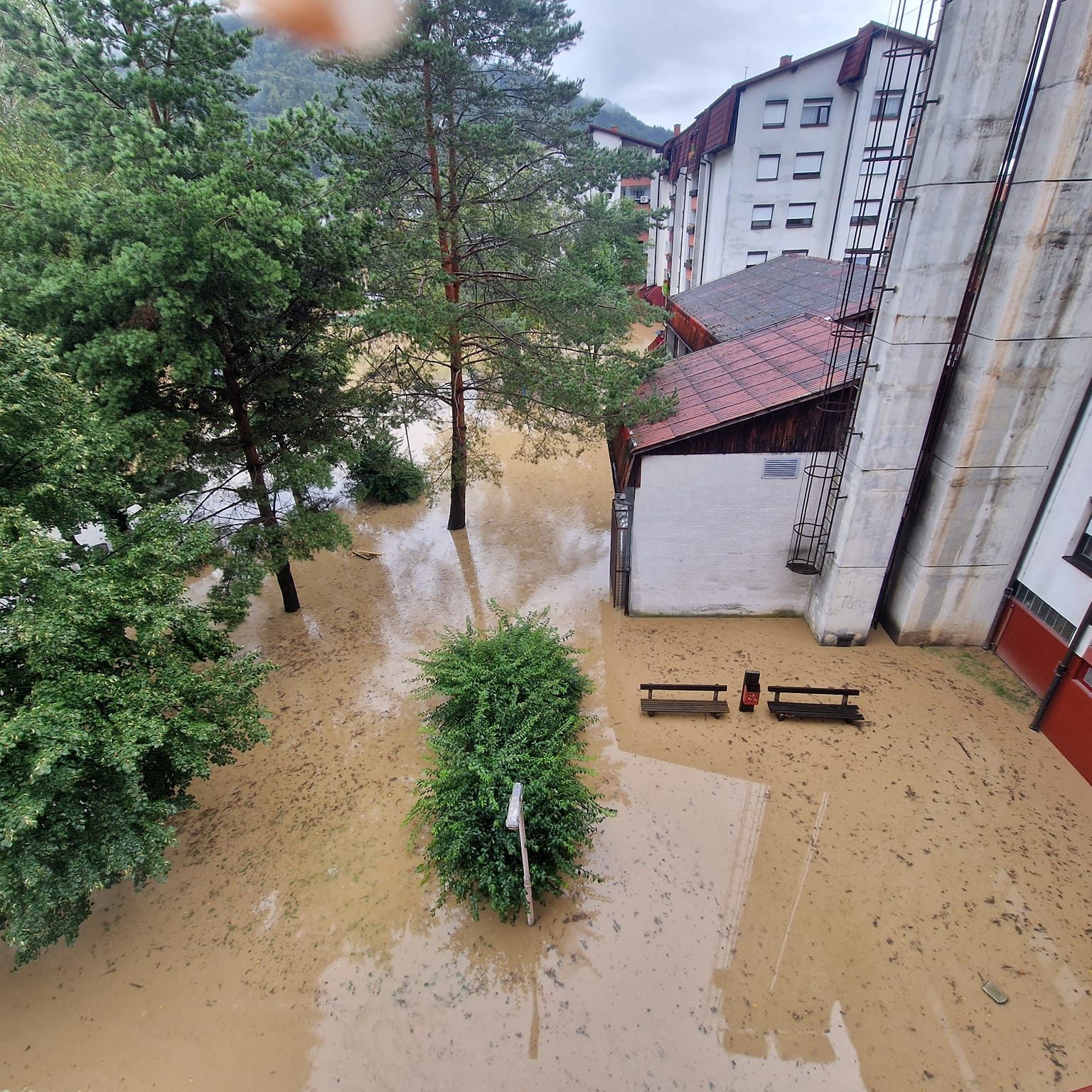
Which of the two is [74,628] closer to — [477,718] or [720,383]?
[477,718]

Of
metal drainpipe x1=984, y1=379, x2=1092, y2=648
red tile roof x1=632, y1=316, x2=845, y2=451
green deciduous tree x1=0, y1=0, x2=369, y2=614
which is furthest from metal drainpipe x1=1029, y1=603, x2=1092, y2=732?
green deciduous tree x1=0, y1=0, x2=369, y2=614

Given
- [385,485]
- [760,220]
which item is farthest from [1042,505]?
[760,220]

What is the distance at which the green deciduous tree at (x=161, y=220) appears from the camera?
7.29m

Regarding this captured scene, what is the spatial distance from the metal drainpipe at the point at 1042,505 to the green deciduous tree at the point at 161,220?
11.4 m

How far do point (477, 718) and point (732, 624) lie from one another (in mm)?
6251

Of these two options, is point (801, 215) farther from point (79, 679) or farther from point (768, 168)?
point (79, 679)

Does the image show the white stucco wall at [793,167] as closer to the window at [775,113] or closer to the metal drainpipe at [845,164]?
the metal drainpipe at [845,164]

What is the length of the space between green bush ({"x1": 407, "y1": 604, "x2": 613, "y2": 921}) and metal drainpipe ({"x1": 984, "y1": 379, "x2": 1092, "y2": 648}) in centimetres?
782

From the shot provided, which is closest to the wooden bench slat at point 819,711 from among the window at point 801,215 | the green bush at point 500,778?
the green bush at point 500,778

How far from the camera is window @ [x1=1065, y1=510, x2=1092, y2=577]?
881 cm

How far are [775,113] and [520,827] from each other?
107 ft

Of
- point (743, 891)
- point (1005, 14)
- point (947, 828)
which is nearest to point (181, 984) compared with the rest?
point (743, 891)

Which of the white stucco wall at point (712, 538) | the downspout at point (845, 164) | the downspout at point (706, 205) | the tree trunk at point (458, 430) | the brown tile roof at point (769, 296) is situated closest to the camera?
the white stucco wall at point (712, 538)

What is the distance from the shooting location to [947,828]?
7.85 metres
